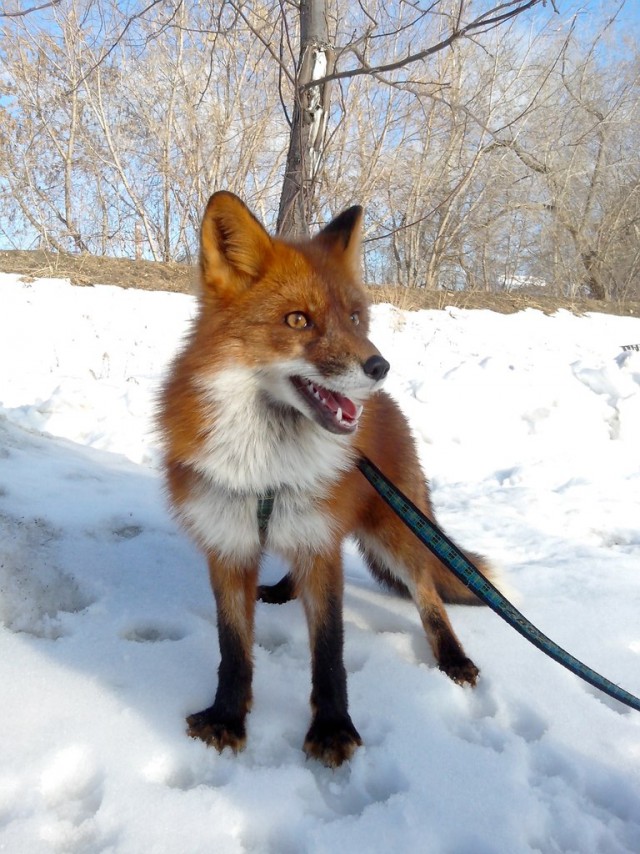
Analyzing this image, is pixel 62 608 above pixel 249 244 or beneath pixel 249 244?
beneath

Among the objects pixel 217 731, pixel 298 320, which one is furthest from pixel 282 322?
pixel 217 731

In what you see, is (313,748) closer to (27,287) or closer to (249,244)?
(249,244)

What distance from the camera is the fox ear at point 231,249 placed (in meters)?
1.94

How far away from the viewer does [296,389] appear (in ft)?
6.12

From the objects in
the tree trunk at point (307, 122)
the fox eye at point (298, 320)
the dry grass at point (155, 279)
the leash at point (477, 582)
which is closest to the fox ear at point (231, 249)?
the fox eye at point (298, 320)

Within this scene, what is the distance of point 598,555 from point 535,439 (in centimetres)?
239

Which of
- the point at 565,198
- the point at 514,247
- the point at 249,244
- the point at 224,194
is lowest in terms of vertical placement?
the point at 249,244

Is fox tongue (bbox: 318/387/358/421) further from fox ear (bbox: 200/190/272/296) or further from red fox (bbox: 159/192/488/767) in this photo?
fox ear (bbox: 200/190/272/296)

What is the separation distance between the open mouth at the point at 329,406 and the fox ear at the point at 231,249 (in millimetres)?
418

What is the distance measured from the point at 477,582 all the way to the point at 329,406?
27.7 inches

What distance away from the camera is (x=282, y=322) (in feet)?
6.17

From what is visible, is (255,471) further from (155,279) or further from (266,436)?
(155,279)

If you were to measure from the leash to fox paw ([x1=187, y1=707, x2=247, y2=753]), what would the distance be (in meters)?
0.82

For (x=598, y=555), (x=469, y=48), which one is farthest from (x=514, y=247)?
(x=598, y=555)
